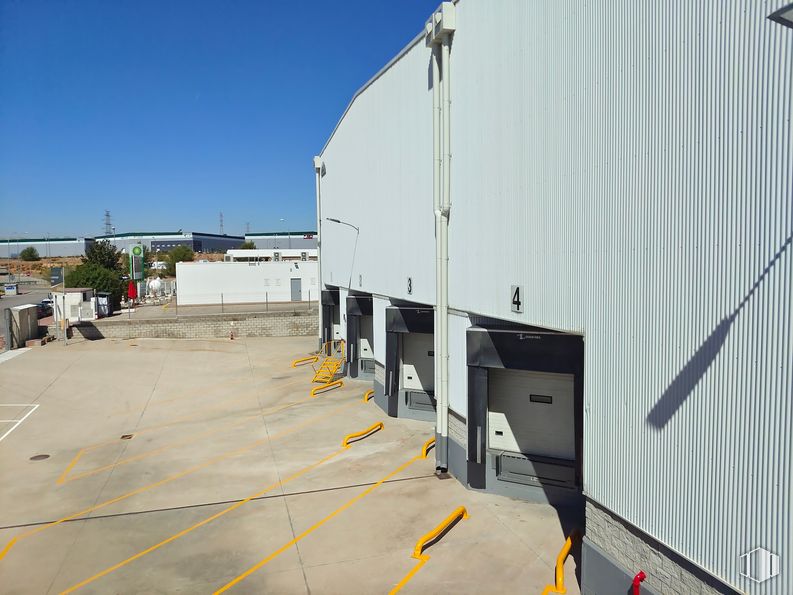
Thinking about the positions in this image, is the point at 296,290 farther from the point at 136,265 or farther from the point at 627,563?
the point at 627,563

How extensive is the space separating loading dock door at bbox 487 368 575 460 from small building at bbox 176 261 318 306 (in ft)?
135

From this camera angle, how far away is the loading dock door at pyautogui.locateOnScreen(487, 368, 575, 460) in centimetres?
1191

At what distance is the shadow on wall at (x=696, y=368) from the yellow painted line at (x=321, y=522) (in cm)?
666

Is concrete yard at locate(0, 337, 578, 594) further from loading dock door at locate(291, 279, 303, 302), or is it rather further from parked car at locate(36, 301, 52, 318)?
loading dock door at locate(291, 279, 303, 302)

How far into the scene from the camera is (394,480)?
1369 centimetres

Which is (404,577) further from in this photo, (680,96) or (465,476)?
(680,96)

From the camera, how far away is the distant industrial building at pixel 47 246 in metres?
162

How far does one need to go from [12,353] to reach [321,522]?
1076 inches

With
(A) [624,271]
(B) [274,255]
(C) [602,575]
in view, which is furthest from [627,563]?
(B) [274,255]

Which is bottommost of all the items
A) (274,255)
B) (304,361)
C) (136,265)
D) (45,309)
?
(304,361)

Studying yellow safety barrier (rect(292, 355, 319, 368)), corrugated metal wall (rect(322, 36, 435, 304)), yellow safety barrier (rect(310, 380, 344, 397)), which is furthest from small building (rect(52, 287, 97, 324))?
yellow safety barrier (rect(310, 380, 344, 397))

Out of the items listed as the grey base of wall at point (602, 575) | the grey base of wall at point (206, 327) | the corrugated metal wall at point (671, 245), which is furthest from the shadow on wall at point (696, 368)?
the grey base of wall at point (206, 327)

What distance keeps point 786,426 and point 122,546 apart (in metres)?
10.6

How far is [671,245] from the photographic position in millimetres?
7105
